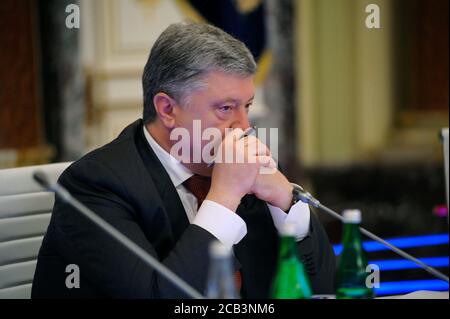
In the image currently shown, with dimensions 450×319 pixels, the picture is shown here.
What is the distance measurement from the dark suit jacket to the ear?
0.24 feet

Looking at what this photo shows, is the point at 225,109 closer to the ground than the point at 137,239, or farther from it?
farther from it

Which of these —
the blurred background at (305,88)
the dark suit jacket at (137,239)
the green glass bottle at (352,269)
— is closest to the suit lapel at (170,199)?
the dark suit jacket at (137,239)

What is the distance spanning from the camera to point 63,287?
1636 mm

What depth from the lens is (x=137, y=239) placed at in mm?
1492

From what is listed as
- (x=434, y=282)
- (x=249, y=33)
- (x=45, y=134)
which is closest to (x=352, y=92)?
(x=249, y=33)

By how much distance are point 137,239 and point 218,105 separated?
36 centimetres

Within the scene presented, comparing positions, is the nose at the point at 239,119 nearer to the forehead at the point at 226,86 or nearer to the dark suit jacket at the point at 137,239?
the forehead at the point at 226,86

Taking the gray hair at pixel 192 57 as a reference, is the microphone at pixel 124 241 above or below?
below

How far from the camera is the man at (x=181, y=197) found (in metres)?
1.48

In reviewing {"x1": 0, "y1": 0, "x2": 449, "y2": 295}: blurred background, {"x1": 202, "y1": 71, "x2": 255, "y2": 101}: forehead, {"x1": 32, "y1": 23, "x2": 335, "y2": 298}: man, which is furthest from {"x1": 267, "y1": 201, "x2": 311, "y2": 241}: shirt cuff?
{"x1": 0, "y1": 0, "x2": 449, "y2": 295}: blurred background

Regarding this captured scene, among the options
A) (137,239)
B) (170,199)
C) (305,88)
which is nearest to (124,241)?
(137,239)

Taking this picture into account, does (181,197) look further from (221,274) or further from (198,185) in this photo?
(221,274)

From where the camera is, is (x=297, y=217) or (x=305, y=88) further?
(x=305, y=88)

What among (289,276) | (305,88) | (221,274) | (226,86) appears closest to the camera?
(221,274)
